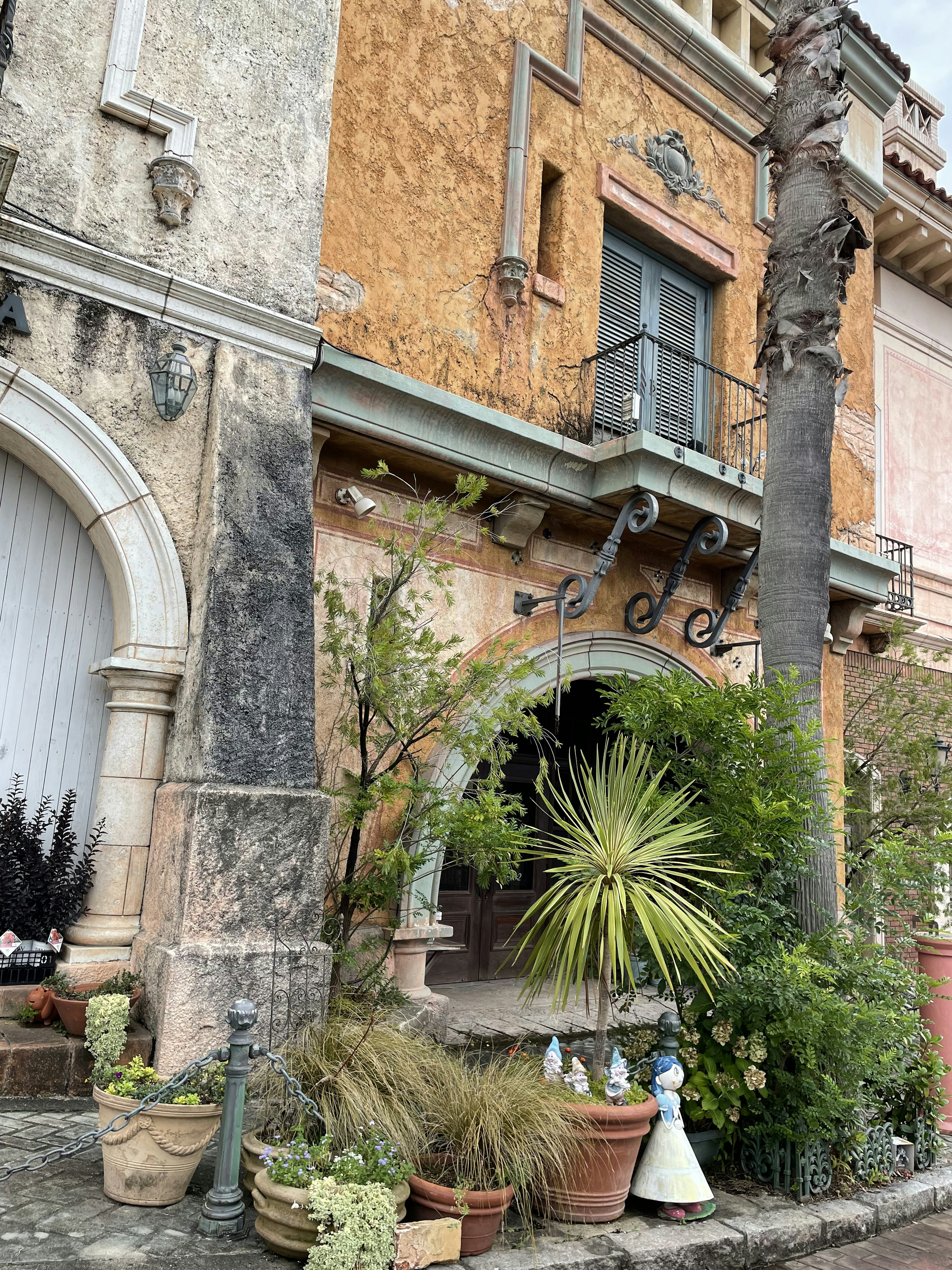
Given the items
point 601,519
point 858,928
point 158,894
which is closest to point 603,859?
point 858,928

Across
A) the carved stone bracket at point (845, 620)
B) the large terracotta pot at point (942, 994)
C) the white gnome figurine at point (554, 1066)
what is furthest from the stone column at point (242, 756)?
the carved stone bracket at point (845, 620)

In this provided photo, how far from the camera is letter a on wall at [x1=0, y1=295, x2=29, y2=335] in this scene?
4.91 meters

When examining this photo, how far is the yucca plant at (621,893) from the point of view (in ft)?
14.9

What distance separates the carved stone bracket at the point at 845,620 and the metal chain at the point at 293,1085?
768 cm

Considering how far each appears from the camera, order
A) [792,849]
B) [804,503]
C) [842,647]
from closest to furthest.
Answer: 1. [792,849]
2. [804,503]
3. [842,647]

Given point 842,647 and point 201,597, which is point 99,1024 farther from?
point 842,647

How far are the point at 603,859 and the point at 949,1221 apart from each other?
2.71 m

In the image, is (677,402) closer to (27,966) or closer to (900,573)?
(900,573)

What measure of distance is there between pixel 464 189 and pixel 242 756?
16.0 ft

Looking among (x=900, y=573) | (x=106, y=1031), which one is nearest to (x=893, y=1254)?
(x=106, y=1031)

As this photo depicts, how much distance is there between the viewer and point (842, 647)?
10.2 meters

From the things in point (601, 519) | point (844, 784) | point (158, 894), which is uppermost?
point (601, 519)

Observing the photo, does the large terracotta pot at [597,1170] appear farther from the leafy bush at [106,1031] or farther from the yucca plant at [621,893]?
the leafy bush at [106,1031]

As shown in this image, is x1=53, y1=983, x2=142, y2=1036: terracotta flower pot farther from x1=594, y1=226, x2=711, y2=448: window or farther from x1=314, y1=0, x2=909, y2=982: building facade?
x1=594, y1=226, x2=711, y2=448: window
